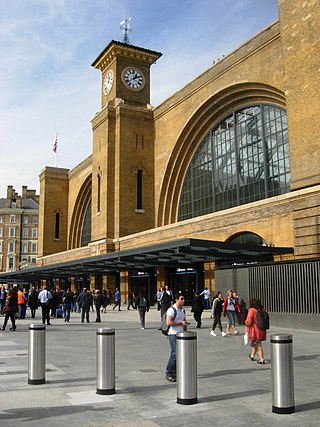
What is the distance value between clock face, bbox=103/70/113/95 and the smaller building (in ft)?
165

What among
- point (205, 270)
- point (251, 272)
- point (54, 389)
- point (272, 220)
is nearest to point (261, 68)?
point (272, 220)

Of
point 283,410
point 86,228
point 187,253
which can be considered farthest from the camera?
point 86,228

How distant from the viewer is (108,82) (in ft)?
152

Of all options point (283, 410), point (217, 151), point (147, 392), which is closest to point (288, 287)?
point (147, 392)

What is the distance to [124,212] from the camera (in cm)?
4106

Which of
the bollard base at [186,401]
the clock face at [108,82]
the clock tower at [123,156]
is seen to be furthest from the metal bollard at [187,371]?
the clock face at [108,82]

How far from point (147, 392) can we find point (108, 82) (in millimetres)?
41894

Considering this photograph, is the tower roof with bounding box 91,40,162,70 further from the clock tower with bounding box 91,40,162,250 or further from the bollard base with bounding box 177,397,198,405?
the bollard base with bounding box 177,397,198,405

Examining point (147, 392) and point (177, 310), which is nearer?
point (147, 392)

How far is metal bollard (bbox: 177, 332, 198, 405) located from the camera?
22.1 feet

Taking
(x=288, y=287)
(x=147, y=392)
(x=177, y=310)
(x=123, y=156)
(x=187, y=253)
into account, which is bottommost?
(x=147, y=392)

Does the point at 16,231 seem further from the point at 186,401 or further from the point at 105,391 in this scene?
the point at 186,401

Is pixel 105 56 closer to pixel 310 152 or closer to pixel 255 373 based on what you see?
pixel 310 152

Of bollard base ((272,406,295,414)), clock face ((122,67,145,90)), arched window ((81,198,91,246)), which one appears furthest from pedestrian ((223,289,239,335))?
arched window ((81,198,91,246))
